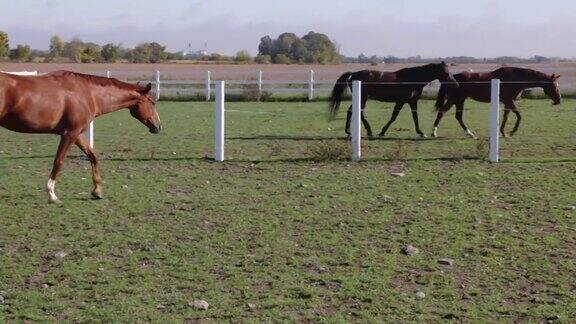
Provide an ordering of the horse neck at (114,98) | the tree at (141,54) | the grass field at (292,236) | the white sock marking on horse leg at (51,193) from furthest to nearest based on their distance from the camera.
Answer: the tree at (141,54) < the horse neck at (114,98) < the white sock marking on horse leg at (51,193) < the grass field at (292,236)

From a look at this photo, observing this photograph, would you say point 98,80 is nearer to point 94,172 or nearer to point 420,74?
point 94,172

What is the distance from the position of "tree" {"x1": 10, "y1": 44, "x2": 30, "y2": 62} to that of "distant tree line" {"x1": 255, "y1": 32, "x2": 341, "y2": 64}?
2255 centimetres

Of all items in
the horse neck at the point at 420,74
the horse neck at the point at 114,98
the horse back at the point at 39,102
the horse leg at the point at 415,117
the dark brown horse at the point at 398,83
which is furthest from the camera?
the horse neck at the point at 420,74

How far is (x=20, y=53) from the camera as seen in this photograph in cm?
7650

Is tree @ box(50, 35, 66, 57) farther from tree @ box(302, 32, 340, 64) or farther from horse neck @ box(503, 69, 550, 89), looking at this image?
horse neck @ box(503, 69, 550, 89)

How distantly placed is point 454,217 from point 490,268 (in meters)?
1.97

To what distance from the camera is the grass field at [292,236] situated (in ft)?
19.3

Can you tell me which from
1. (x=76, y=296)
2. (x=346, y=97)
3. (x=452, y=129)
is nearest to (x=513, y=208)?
(x=76, y=296)

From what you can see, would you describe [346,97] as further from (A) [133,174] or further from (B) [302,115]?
(A) [133,174]

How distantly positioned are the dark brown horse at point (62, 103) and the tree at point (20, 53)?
68949 mm

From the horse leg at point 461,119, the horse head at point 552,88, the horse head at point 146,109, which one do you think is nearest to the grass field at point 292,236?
the horse head at point 146,109

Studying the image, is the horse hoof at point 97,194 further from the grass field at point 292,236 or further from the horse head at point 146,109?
the horse head at point 146,109

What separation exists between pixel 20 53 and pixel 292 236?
7310 cm

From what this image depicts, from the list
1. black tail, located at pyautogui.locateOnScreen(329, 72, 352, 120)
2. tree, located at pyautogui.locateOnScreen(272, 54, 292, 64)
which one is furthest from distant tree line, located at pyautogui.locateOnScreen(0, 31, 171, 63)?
black tail, located at pyautogui.locateOnScreen(329, 72, 352, 120)
